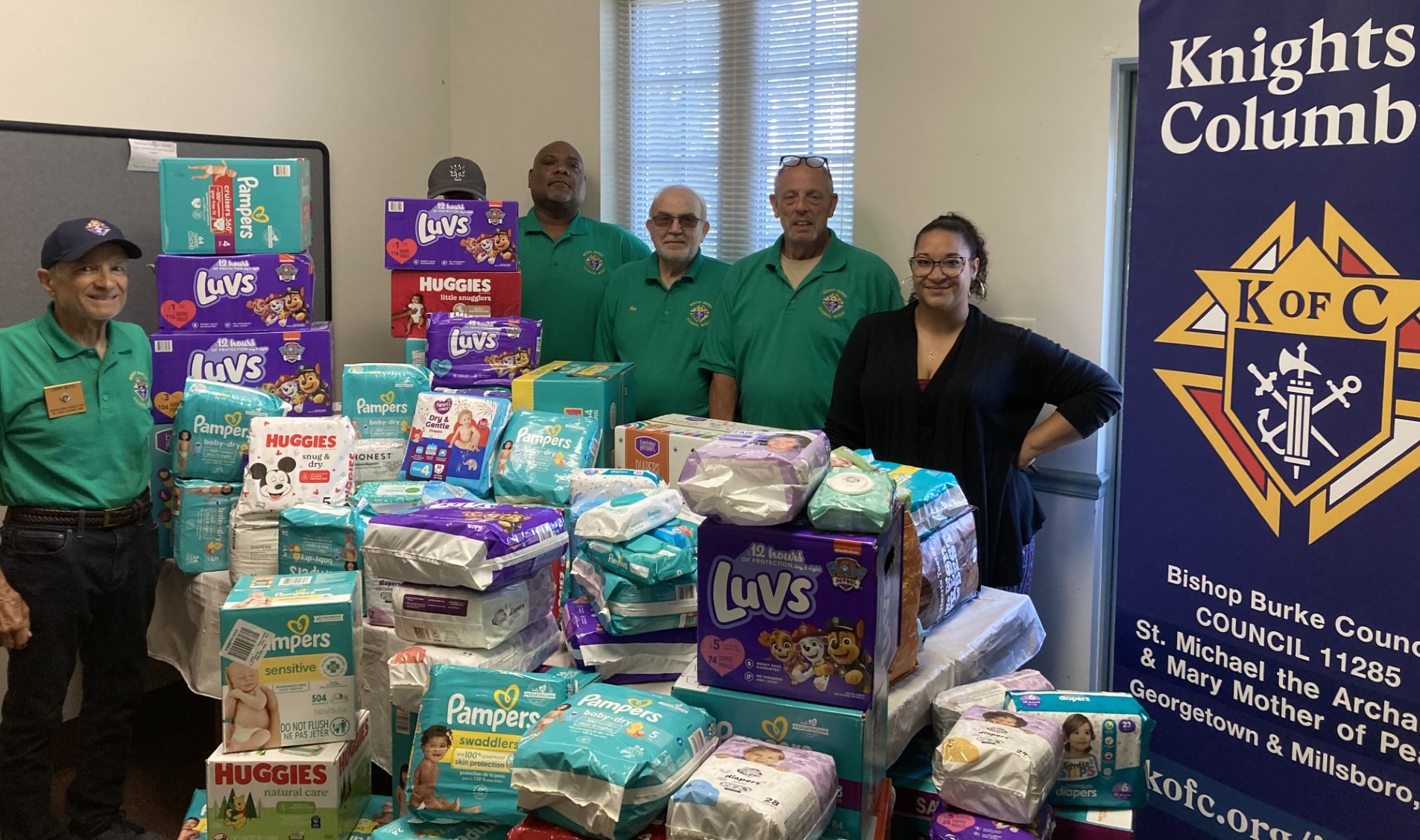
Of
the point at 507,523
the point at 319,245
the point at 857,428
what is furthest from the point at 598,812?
the point at 319,245

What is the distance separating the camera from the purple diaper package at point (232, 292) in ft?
11.0

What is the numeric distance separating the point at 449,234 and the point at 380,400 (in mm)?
792

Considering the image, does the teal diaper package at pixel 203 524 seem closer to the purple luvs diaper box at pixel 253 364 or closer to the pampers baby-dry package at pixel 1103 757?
the purple luvs diaper box at pixel 253 364

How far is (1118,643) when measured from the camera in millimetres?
2094

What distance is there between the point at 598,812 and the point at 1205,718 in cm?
114

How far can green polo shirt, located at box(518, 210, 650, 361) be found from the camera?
461 centimetres

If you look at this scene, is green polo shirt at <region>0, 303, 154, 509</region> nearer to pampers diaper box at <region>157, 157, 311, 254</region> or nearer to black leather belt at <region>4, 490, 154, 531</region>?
black leather belt at <region>4, 490, 154, 531</region>

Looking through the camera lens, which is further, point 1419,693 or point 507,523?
point 507,523

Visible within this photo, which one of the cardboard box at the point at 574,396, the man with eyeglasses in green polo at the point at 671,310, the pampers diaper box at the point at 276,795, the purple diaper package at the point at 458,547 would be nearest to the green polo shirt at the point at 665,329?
the man with eyeglasses in green polo at the point at 671,310

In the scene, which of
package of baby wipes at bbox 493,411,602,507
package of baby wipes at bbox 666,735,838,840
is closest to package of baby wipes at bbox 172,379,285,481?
package of baby wipes at bbox 493,411,602,507

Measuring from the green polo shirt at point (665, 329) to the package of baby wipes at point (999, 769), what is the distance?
2512mm

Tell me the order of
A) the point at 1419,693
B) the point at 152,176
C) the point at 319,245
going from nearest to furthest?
the point at 1419,693, the point at 152,176, the point at 319,245

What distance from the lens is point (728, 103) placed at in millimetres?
4914

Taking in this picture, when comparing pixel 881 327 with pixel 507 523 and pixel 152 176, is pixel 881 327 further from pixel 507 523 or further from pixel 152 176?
pixel 152 176
